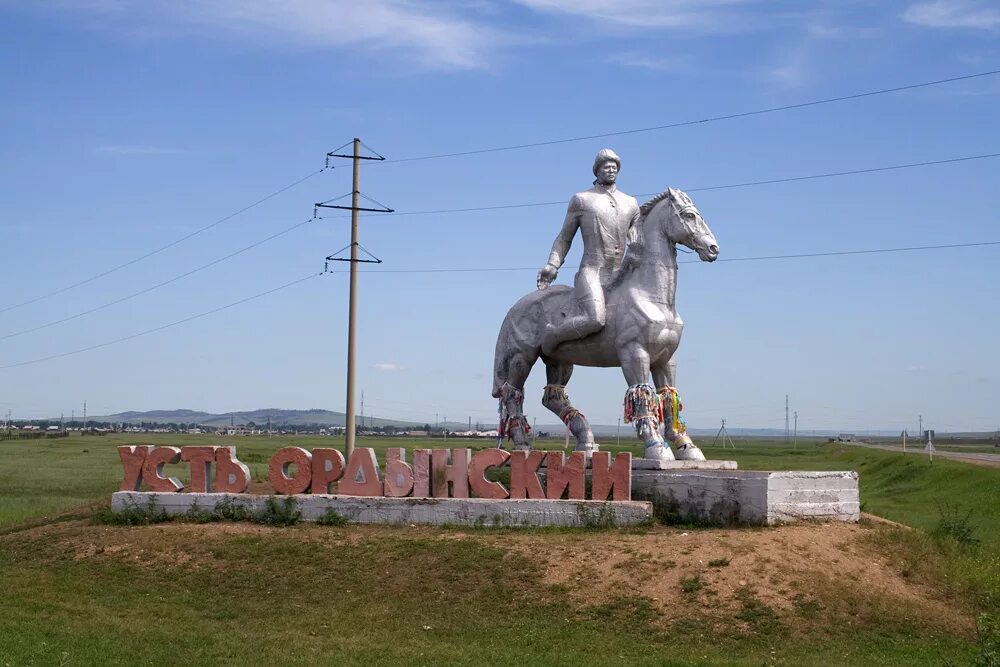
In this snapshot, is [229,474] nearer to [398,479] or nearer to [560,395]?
[398,479]

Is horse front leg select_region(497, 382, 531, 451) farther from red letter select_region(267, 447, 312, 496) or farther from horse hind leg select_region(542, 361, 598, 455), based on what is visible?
red letter select_region(267, 447, 312, 496)

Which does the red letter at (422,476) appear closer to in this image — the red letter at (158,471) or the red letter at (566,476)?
the red letter at (566,476)

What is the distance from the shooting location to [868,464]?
56375 mm

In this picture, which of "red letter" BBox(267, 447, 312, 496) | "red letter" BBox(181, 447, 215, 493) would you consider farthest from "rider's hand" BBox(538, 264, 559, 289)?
"red letter" BBox(181, 447, 215, 493)

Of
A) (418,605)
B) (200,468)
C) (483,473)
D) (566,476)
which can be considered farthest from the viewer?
(200,468)

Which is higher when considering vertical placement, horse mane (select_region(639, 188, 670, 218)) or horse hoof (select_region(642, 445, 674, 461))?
horse mane (select_region(639, 188, 670, 218))

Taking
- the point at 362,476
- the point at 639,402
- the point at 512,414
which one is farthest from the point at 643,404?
the point at 362,476

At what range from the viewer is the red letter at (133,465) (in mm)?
22656

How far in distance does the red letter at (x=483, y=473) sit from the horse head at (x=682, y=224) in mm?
5037

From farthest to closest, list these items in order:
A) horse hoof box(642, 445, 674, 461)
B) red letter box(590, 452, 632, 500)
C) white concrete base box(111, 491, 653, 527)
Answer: horse hoof box(642, 445, 674, 461)
red letter box(590, 452, 632, 500)
white concrete base box(111, 491, 653, 527)

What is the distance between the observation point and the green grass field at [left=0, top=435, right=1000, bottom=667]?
Answer: 1444cm

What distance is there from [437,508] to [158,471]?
20.5ft

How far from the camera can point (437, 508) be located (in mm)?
20344

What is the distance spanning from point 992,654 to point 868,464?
4677cm
